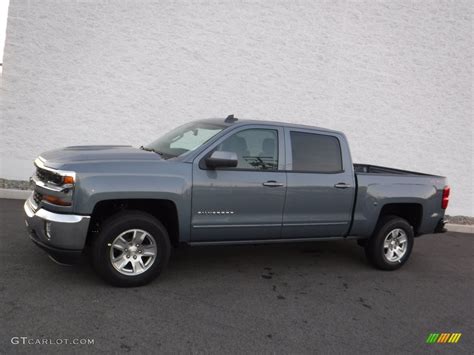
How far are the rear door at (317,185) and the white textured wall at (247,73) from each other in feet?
14.9

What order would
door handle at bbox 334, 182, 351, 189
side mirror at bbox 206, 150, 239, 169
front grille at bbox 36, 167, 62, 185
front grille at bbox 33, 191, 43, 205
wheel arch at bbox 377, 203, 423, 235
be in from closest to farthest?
1. front grille at bbox 36, 167, 62, 185
2. front grille at bbox 33, 191, 43, 205
3. side mirror at bbox 206, 150, 239, 169
4. door handle at bbox 334, 182, 351, 189
5. wheel arch at bbox 377, 203, 423, 235

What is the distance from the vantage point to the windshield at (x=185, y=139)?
15.2 ft

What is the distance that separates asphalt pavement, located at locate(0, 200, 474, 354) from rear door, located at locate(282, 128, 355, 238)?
655 mm

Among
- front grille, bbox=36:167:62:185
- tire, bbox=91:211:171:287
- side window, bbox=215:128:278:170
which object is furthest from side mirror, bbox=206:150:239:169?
front grille, bbox=36:167:62:185

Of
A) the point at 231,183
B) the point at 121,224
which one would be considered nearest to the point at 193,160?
the point at 231,183

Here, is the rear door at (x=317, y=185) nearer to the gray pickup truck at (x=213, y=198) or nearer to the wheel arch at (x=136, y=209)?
the gray pickup truck at (x=213, y=198)

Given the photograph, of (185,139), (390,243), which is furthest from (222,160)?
(390,243)

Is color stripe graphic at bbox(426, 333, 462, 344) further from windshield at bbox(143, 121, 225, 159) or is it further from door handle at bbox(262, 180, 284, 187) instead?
windshield at bbox(143, 121, 225, 159)

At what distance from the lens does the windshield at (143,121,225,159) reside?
4.64 meters

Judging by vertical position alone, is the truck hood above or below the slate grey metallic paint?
above

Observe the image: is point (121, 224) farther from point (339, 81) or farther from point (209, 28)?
point (339, 81)

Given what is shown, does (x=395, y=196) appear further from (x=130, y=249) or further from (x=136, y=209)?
(x=130, y=249)

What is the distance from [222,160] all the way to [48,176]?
1753mm
